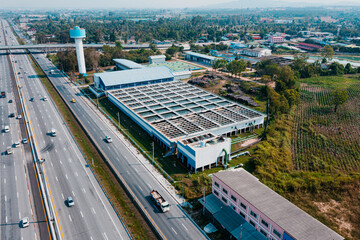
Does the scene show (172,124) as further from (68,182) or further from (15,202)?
(15,202)

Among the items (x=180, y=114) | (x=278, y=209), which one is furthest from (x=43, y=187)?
(x=278, y=209)

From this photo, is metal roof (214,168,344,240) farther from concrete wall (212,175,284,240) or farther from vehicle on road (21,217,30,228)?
vehicle on road (21,217,30,228)

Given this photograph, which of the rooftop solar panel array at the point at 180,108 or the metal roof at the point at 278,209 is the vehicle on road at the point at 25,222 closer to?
the metal roof at the point at 278,209

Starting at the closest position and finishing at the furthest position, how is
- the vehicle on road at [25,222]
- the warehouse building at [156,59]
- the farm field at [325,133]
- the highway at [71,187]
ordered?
the vehicle on road at [25,222], the highway at [71,187], the farm field at [325,133], the warehouse building at [156,59]

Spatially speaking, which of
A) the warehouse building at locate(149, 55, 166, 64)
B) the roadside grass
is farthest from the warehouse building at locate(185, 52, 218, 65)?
the roadside grass

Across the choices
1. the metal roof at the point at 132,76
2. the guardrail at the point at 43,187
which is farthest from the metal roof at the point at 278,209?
the metal roof at the point at 132,76

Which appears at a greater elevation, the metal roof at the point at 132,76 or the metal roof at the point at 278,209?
the metal roof at the point at 132,76

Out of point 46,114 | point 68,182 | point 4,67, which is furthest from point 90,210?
point 4,67
